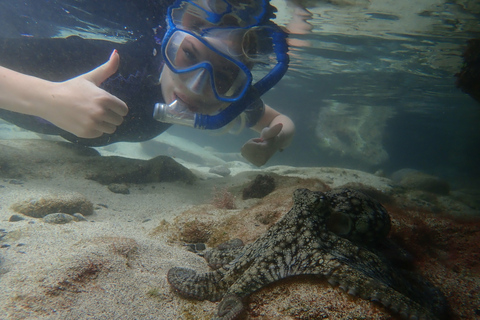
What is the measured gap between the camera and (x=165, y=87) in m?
4.39

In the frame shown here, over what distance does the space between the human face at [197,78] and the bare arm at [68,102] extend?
162 centimetres

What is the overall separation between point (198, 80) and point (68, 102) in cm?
199

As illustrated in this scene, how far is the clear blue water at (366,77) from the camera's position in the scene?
33.3 feet

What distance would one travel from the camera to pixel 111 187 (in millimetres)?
A: 5555

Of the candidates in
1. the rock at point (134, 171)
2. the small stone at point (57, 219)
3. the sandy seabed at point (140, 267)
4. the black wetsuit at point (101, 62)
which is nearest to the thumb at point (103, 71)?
the sandy seabed at point (140, 267)

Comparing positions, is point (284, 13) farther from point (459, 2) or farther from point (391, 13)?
point (459, 2)

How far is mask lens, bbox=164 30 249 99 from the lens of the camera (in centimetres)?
408

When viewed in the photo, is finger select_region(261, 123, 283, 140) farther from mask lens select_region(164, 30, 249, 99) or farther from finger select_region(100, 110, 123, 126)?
finger select_region(100, 110, 123, 126)

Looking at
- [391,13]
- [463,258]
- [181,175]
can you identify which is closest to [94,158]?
[181,175]

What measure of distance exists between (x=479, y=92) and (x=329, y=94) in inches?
733

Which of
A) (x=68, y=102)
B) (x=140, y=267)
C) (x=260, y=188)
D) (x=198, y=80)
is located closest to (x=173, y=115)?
(x=198, y=80)

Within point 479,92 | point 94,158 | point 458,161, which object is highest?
point 479,92

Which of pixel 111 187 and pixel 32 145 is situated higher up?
pixel 32 145

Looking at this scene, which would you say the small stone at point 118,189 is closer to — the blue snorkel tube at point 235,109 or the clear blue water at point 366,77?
the blue snorkel tube at point 235,109
